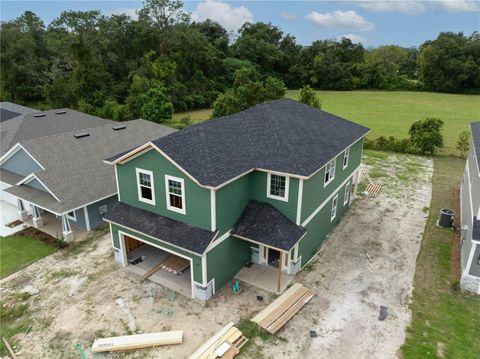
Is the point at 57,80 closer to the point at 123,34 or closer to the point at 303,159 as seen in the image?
the point at 123,34

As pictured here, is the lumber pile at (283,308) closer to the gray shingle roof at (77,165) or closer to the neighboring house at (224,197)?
the neighboring house at (224,197)

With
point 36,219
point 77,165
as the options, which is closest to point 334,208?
point 77,165

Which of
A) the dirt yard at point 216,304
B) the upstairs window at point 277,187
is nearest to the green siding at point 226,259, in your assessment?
the dirt yard at point 216,304

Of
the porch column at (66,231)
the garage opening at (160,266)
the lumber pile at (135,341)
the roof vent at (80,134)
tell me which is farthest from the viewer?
the roof vent at (80,134)

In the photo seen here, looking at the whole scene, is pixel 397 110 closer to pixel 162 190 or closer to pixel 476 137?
pixel 476 137

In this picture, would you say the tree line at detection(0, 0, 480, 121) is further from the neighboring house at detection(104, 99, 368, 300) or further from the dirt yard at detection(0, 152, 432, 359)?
the dirt yard at detection(0, 152, 432, 359)

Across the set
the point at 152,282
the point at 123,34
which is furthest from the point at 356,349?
the point at 123,34
